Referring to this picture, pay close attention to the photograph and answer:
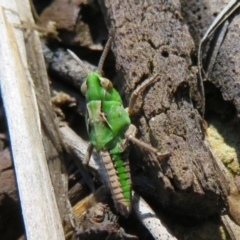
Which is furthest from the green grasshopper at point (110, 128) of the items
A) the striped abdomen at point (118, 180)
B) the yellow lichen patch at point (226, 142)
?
the yellow lichen patch at point (226, 142)

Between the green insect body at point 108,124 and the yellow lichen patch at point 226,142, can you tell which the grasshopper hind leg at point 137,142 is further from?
the yellow lichen patch at point 226,142

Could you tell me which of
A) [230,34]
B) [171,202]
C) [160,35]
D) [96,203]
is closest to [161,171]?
[171,202]

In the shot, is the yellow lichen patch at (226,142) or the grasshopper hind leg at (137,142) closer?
the grasshopper hind leg at (137,142)

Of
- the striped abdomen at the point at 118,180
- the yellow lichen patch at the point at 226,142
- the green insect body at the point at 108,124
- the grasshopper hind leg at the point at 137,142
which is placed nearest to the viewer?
the grasshopper hind leg at the point at 137,142

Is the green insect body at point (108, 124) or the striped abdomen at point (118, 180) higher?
the green insect body at point (108, 124)

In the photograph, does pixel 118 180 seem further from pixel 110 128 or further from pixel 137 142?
pixel 110 128

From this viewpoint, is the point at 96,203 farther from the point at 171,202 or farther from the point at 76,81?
the point at 76,81

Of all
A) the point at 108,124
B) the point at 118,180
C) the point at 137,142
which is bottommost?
the point at 118,180

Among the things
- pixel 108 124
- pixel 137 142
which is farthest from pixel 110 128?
pixel 137 142
